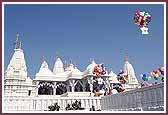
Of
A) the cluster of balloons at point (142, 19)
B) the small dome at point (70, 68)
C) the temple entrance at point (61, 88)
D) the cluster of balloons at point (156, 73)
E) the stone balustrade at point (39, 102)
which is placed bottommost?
the stone balustrade at point (39, 102)

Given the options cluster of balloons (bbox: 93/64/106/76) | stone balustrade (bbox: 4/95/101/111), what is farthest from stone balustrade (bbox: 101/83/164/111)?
cluster of balloons (bbox: 93/64/106/76)

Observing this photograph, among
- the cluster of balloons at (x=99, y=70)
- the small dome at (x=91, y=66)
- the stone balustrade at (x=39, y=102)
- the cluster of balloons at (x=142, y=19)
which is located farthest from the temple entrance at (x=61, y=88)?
the cluster of balloons at (x=142, y=19)

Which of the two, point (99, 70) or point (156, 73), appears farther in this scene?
point (99, 70)

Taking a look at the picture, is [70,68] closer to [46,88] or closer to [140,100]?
[46,88]

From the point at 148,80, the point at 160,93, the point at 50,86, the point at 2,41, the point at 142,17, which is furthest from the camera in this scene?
the point at 50,86

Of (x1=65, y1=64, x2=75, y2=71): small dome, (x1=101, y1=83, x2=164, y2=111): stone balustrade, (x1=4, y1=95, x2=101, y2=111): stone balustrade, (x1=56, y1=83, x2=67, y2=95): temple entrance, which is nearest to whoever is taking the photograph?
(x1=101, y1=83, x2=164, y2=111): stone balustrade

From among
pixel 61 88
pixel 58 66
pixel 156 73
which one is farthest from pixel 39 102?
pixel 58 66

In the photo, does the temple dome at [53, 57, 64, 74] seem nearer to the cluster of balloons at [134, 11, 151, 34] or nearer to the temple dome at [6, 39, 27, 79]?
the temple dome at [6, 39, 27, 79]

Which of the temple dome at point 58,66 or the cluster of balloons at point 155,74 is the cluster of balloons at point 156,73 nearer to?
the cluster of balloons at point 155,74

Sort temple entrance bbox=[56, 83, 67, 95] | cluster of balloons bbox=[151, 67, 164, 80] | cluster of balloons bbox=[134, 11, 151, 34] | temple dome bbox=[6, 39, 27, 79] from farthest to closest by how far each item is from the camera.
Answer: temple entrance bbox=[56, 83, 67, 95] → temple dome bbox=[6, 39, 27, 79] → cluster of balloons bbox=[151, 67, 164, 80] → cluster of balloons bbox=[134, 11, 151, 34]

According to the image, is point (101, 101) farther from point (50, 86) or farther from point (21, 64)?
point (21, 64)

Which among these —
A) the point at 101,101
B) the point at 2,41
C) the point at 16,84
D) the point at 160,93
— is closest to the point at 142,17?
the point at 160,93

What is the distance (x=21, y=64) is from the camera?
3950 cm

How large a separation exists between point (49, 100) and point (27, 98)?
6.93 feet
